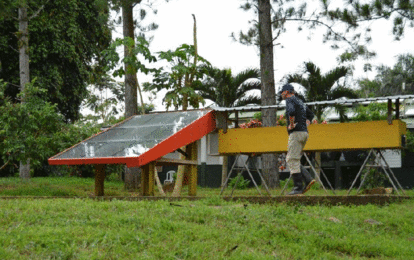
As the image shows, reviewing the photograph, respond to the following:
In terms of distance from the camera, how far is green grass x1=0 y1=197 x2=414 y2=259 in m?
5.33

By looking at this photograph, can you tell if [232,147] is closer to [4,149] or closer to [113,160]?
[113,160]

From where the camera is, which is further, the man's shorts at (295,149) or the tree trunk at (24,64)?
the tree trunk at (24,64)

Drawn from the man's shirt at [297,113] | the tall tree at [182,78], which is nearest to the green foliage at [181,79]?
the tall tree at [182,78]

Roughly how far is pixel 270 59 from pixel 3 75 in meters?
14.0

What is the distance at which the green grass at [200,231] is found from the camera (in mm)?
5332

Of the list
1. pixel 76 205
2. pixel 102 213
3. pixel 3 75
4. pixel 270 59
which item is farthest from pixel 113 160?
pixel 3 75

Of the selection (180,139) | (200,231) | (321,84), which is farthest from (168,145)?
(321,84)

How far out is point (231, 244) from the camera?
18.8ft

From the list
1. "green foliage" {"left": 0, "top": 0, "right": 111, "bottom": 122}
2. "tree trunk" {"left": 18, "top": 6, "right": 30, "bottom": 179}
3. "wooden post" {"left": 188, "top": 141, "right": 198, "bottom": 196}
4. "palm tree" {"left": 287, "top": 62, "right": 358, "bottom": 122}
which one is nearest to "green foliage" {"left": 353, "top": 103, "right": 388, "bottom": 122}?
"palm tree" {"left": 287, "top": 62, "right": 358, "bottom": 122}

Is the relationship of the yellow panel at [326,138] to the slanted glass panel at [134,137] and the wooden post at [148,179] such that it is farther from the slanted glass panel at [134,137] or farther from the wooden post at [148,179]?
the wooden post at [148,179]

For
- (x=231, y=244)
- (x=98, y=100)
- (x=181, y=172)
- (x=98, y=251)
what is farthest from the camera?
(x=98, y=100)

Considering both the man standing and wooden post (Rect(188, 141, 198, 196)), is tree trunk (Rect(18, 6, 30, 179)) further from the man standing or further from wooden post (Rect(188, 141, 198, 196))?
the man standing

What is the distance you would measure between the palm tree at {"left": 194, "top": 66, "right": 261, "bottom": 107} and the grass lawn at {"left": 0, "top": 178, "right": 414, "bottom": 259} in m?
11.6

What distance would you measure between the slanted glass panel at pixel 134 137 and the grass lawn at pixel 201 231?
1963mm
